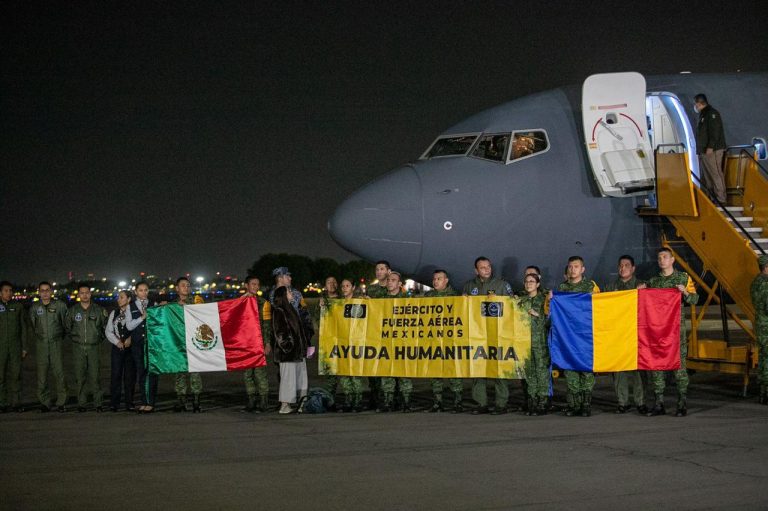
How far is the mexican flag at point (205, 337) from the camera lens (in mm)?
13117

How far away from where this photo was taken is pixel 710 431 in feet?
32.5

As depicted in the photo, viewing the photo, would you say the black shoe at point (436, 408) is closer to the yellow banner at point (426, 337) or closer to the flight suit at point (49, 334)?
the yellow banner at point (426, 337)

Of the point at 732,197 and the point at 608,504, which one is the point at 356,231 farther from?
the point at 608,504

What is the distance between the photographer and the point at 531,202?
13977 millimetres

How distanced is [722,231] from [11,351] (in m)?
11.1

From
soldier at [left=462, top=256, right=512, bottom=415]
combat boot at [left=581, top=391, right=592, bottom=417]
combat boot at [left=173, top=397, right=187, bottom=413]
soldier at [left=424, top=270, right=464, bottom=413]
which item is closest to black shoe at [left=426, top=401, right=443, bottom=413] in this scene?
soldier at [left=424, top=270, right=464, bottom=413]

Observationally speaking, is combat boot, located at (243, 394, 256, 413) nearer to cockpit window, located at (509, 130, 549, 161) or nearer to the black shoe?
the black shoe

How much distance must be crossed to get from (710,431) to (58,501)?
6.97 metres

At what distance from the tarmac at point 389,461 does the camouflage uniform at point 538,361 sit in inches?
10.7

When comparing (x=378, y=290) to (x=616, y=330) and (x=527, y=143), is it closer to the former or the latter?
(x=527, y=143)

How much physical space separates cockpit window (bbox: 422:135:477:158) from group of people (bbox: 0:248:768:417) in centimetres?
218

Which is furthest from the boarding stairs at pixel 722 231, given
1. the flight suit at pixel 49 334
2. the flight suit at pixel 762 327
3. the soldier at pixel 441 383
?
the flight suit at pixel 49 334

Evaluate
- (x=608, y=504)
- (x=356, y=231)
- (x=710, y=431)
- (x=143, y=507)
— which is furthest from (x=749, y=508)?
(x=356, y=231)

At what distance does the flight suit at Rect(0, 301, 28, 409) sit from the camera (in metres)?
13.7
